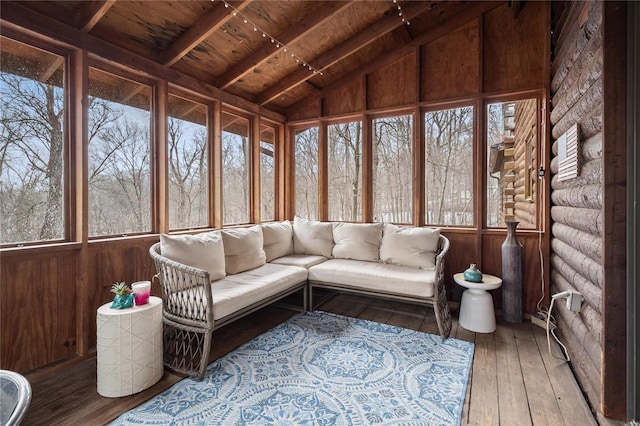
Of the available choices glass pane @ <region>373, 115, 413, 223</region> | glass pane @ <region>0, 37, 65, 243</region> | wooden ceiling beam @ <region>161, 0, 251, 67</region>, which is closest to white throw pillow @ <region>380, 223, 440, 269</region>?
glass pane @ <region>373, 115, 413, 223</region>

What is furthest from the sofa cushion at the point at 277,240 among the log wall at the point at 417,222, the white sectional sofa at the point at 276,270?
the log wall at the point at 417,222

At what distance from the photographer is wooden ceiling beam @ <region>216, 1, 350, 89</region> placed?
295 centimetres

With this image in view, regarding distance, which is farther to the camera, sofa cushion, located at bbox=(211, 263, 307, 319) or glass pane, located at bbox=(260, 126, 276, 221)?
glass pane, located at bbox=(260, 126, 276, 221)

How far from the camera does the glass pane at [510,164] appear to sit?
3.43 meters

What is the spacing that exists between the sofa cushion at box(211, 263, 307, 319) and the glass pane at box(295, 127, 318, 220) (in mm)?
1349

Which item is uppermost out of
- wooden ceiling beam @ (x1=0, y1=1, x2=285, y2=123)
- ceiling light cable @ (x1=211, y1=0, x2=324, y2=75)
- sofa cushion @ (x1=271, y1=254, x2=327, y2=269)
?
ceiling light cable @ (x1=211, y1=0, x2=324, y2=75)

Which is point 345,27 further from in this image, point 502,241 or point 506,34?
point 502,241

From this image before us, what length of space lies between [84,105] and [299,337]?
2654 mm

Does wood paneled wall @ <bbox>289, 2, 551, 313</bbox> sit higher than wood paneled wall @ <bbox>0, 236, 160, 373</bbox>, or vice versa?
wood paneled wall @ <bbox>289, 2, 551, 313</bbox>

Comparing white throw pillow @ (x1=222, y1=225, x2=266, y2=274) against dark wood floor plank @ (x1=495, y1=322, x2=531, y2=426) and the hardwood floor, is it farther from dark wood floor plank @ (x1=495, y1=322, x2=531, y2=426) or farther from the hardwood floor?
dark wood floor plank @ (x1=495, y1=322, x2=531, y2=426)

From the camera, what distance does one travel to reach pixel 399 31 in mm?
3672

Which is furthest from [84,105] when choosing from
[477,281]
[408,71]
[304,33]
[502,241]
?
[502,241]

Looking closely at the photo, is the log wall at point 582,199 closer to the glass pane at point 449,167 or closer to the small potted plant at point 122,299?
the glass pane at point 449,167

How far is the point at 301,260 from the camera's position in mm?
3695
